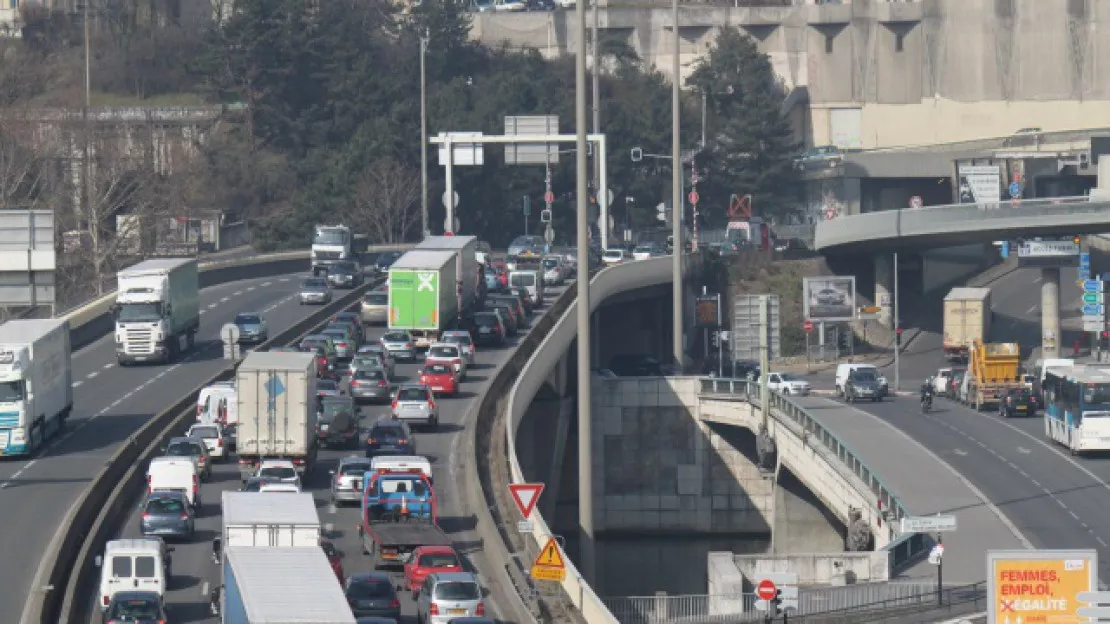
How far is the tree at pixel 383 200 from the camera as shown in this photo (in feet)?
491

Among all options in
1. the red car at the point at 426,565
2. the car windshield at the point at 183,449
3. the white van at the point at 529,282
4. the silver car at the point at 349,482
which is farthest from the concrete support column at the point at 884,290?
the red car at the point at 426,565

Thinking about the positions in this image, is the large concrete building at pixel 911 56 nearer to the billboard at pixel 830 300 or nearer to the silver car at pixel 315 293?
the billboard at pixel 830 300

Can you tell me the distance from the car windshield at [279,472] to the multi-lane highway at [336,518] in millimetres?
1113

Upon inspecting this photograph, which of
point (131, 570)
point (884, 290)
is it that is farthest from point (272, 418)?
point (884, 290)

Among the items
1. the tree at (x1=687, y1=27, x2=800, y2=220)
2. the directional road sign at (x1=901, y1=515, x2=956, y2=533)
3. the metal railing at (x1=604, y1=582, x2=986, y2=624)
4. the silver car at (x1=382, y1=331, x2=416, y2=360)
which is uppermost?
the tree at (x1=687, y1=27, x2=800, y2=220)

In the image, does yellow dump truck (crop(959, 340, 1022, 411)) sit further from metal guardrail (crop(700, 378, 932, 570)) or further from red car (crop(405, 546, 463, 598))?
red car (crop(405, 546, 463, 598))

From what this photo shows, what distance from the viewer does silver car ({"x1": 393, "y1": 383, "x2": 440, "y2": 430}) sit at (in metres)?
66.8

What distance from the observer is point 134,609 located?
132 feet

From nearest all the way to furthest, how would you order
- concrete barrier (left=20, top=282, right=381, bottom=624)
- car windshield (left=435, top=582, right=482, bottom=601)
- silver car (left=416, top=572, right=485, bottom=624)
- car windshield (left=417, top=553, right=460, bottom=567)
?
silver car (left=416, top=572, right=485, bottom=624), car windshield (left=435, top=582, right=482, bottom=601), concrete barrier (left=20, top=282, right=381, bottom=624), car windshield (left=417, top=553, right=460, bottom=567)

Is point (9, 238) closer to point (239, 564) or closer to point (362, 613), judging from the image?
point (362, 613)

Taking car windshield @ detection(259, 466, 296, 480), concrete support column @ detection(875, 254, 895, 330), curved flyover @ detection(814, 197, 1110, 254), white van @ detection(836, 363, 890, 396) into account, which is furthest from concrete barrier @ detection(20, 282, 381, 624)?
concrete support column @ detection(875, 254, 895, 330)

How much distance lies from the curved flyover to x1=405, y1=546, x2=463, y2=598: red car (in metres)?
75.6

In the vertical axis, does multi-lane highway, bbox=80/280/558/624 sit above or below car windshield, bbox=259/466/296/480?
below

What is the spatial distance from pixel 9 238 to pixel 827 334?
82328 mm
